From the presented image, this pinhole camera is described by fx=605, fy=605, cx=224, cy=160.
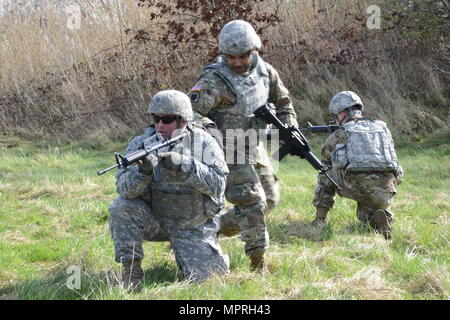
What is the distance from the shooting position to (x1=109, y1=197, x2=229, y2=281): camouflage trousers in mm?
3848

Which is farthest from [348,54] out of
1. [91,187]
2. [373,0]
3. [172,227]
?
[172,227]

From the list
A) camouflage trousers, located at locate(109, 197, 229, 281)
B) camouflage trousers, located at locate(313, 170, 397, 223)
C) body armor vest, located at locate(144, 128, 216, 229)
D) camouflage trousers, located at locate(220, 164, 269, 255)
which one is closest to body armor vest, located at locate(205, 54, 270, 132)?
camouflage trousers, located at locate(220, 164, 269, 255)

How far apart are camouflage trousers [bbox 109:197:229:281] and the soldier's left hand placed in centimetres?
43

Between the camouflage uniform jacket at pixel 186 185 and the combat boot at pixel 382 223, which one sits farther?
the combat boot at pixel 382 223

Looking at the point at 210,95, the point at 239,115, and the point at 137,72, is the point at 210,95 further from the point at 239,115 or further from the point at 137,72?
the point at 137,72

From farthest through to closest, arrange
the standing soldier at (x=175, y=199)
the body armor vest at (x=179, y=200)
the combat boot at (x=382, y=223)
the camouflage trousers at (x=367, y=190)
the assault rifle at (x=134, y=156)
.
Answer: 1. the camouflage trousers at (x=367, y=190)
2. the combat boot at (x=382, y=223)
3. the body armor vest at (x=179, y=200)
4. the standing soldier at (x=175, y=199)
5. the assault rifle at (x=134, y=156)

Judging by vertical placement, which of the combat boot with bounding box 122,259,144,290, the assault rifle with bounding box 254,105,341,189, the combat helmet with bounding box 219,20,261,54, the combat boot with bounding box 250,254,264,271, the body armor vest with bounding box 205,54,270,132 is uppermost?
the combat helmet with bounding box 219,20,261,54

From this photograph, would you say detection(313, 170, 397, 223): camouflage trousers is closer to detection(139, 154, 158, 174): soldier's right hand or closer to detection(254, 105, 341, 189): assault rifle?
detection(254, 105, 341, 189): assault rifle

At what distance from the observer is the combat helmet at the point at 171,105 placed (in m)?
3.86

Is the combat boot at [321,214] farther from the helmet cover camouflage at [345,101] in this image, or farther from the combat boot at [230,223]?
the combat boot at [230,223]

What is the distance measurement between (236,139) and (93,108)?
6.99m

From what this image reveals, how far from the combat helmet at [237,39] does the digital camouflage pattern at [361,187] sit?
159 cm

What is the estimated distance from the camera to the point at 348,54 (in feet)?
35.6

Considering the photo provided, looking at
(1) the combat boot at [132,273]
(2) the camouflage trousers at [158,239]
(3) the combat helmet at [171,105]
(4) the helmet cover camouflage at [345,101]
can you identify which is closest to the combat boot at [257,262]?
(2) the camouflage trousers at [158,239]
